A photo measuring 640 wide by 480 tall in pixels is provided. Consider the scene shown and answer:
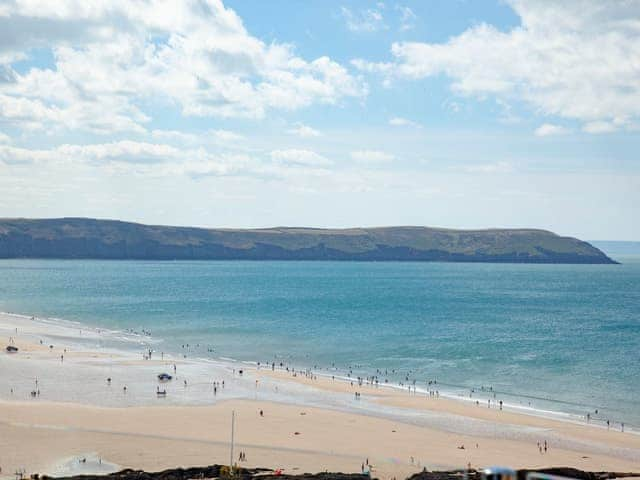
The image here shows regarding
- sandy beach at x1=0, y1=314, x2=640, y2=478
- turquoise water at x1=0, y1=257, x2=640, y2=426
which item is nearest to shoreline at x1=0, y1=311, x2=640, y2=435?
turquoise water at x1=0, y1=257, x2=640, y2=426

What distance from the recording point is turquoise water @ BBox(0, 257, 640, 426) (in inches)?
2613

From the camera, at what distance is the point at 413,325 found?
349 ft

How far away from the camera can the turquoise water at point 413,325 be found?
66375 millimetres

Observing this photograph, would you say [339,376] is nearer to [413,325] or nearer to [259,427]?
[259,427]

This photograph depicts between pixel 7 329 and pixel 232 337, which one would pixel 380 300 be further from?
pixel 7 329

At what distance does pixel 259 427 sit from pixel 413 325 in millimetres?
62501

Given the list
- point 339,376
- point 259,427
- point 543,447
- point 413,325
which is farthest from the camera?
point 413,325

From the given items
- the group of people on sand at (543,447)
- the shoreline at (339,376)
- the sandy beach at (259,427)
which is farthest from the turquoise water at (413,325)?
the group of people on sand at (543,447)

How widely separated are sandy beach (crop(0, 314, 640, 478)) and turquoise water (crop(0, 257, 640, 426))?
26.0 ft

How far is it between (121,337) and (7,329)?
1606cm

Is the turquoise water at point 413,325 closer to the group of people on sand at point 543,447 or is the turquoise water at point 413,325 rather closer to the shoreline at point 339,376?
the shoreline at point 339,376

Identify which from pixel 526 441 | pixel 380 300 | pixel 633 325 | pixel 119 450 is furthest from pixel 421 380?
pixel 380 300

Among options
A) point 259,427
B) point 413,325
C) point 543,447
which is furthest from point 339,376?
point 413,325

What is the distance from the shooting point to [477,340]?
90.0 meters
